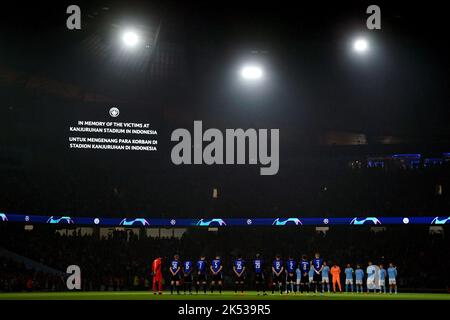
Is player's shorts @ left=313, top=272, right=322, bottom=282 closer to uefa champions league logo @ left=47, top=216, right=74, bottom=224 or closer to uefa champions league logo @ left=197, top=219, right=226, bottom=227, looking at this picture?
uefa champions league logo @ left=197, top=219, right=226, bottom=227

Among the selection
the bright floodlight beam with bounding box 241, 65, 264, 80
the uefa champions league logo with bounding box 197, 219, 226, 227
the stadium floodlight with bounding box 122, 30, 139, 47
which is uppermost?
the stadium floodlight with bounding box 122, 30, 139, 47

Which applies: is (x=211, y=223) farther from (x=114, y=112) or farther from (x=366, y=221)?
(x=114, y=112)

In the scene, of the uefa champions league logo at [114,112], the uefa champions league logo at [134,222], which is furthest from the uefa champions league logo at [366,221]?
the uefa champions league logo at [114,112]

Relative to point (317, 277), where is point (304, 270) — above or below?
above

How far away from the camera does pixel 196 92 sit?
45156 millimetres

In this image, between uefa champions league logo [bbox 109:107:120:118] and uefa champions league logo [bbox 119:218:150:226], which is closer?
uefa champions league logo [bbox 109:107:120:118]

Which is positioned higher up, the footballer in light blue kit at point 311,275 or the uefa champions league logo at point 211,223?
the uefa champions league logo at point 211,223

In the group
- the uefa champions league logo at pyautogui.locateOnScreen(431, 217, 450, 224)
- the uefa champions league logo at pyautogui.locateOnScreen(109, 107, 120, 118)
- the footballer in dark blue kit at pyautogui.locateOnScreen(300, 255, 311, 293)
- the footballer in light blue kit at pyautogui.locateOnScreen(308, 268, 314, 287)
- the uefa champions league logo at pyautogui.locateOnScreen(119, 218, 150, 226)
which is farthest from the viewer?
the uefa champions league logo at pyautogui.locateOnScreen(119, 218, 150, 226)

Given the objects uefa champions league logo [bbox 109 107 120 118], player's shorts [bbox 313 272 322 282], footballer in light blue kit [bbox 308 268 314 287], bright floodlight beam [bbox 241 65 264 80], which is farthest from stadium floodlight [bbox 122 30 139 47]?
player's shorts [bbox 313 272 322 282]

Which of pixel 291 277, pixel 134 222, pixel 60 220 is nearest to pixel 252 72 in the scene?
pixel 134 222

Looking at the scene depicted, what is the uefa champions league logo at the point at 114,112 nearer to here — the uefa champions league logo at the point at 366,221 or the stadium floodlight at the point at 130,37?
the stadium floodlight at the point at 130,37

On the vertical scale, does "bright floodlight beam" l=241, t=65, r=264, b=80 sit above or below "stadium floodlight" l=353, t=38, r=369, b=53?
below

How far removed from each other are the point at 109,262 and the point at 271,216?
11.9m
